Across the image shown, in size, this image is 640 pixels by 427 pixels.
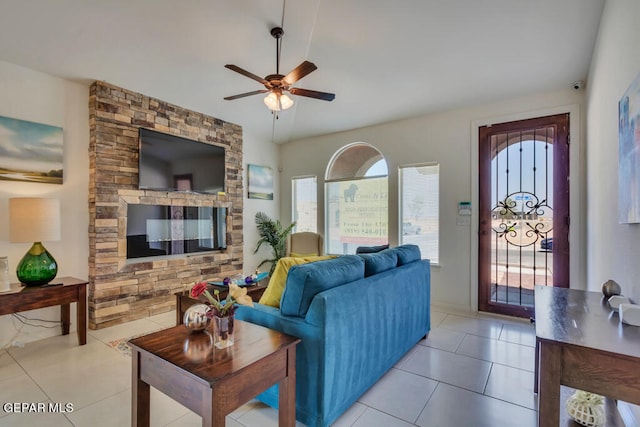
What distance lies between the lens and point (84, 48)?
2.90 metres

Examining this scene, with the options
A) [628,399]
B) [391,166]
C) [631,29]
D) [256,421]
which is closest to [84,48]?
[256,421]

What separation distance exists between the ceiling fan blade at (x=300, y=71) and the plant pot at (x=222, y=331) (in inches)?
77.8

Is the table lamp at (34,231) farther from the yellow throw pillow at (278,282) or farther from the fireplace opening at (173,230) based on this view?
the yellow throw pillow at (278,282)

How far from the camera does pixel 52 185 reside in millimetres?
3150

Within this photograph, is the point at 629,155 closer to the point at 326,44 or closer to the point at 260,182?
the point at 326,44

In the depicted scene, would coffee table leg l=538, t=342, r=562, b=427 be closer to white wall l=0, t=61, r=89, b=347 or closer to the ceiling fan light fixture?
the ceiling fan light fixture

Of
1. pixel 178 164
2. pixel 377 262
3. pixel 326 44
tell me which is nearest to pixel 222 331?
pixel 377 262

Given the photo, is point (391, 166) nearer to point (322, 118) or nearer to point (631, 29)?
point (322, 118)

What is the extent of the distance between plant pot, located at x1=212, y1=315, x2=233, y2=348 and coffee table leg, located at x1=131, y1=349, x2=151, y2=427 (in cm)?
38

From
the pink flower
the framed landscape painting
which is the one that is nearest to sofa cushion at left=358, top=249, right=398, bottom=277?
the pink flower

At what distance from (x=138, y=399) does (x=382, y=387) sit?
5.07 feet

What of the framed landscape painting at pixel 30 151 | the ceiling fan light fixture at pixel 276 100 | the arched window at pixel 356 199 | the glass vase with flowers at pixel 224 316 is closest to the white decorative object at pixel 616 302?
the glass vase with flowers at pixel 224 316

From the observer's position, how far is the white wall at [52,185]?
2896mm

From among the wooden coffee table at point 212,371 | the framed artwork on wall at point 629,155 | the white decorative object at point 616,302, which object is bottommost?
the wooden coffee table at point 212,371
